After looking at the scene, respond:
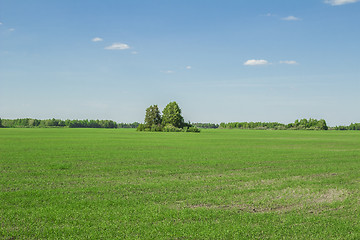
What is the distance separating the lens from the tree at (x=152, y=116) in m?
99.1

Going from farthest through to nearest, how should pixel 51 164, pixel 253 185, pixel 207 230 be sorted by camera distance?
pixel 51 164 < pixel 253 185 < pixel 207 230

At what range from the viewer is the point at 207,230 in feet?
24.5

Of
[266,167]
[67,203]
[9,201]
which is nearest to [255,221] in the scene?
[67,203]

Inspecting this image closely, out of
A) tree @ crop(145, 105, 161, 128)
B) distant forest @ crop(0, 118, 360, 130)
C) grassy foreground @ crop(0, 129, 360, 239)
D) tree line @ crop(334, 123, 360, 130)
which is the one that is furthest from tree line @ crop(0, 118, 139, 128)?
grassy foreground @ crop(0, 129, 360, 239)

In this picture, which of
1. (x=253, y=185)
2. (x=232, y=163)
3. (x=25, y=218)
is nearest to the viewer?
(x=25, y=218)

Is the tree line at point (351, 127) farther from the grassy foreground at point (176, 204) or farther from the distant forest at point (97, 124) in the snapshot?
the grassy foreground at point (176, 204)

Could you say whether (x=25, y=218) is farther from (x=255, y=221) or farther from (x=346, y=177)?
(x=346, y=177)

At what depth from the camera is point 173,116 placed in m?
96.6

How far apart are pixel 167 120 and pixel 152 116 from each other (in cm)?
517

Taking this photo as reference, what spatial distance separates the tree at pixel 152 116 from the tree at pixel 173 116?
6.88 ft

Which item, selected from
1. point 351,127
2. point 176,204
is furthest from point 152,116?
point 351,127

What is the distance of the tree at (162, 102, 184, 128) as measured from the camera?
96.8 m

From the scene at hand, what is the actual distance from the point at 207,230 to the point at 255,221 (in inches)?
59.6

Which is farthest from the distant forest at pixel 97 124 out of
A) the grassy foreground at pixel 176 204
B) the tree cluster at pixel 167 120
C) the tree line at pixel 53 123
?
the grassy foreground at pixel 176 204
